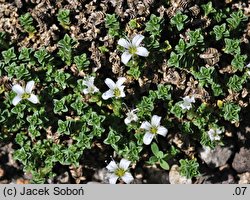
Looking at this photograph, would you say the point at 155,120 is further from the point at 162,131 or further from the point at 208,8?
the point at 208,8

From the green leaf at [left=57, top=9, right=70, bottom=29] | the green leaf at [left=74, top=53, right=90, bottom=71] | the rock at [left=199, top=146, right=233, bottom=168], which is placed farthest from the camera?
the rock at [left=199, top=146, right=233, bottom=168]

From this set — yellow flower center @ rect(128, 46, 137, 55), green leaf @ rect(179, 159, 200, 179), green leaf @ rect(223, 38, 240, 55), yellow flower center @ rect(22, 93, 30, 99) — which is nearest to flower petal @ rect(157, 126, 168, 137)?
green leaf @ rect(179, 159, 200, 179)

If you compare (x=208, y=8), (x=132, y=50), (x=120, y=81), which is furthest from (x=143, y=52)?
(x=208, y=8)

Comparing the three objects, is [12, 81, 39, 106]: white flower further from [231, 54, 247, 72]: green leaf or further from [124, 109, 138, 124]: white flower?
[231, 54, 247, 72]: green leaf

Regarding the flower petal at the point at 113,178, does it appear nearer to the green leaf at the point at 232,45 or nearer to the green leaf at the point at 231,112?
the green leaf at the point at 231,112

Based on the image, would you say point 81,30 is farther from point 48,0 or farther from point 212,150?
point 212,150

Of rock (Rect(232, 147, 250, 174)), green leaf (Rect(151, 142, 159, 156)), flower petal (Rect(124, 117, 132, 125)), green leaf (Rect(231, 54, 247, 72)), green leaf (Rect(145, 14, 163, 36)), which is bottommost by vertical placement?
rock (Rect(232, 147, 250, 174))

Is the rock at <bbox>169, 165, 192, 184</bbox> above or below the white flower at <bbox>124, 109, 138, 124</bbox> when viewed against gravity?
below
